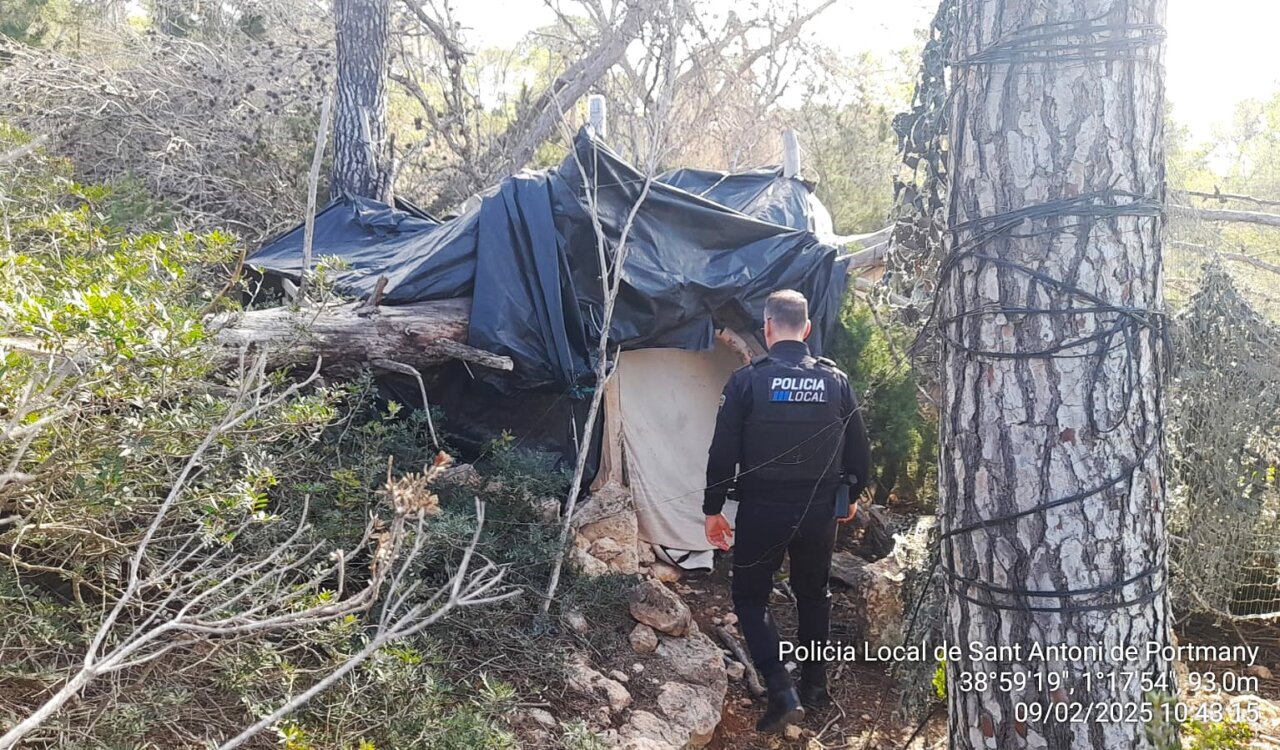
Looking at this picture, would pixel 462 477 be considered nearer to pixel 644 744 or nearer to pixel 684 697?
pixel 684 697

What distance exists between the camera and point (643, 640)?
3.86 metres

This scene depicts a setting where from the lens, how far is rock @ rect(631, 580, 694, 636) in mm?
4016

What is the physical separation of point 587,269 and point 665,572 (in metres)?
1.87

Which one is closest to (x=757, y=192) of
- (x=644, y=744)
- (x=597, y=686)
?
(x=597, y=686)

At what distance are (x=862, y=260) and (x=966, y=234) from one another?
342 cm

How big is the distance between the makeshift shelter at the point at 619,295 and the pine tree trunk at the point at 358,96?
112cm

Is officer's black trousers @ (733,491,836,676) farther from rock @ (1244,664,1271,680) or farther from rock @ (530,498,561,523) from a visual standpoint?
rock @ (1244,664,1271,680)

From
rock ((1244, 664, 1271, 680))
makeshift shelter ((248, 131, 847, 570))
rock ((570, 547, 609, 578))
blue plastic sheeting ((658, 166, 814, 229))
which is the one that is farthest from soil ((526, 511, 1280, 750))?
blue plastic sheeting ((658, 166, 814, 229))

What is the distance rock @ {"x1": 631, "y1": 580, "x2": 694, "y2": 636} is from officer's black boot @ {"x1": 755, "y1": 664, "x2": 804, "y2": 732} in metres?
0.55

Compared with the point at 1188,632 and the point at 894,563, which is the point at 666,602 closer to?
the point at 894,563

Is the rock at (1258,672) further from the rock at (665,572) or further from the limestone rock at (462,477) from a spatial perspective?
the limestone rock at (462,477)

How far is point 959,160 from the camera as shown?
7.02ft

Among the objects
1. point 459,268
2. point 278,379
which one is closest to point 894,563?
point 459,268

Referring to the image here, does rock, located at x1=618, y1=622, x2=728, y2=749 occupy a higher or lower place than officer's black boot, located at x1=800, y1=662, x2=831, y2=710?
higher
